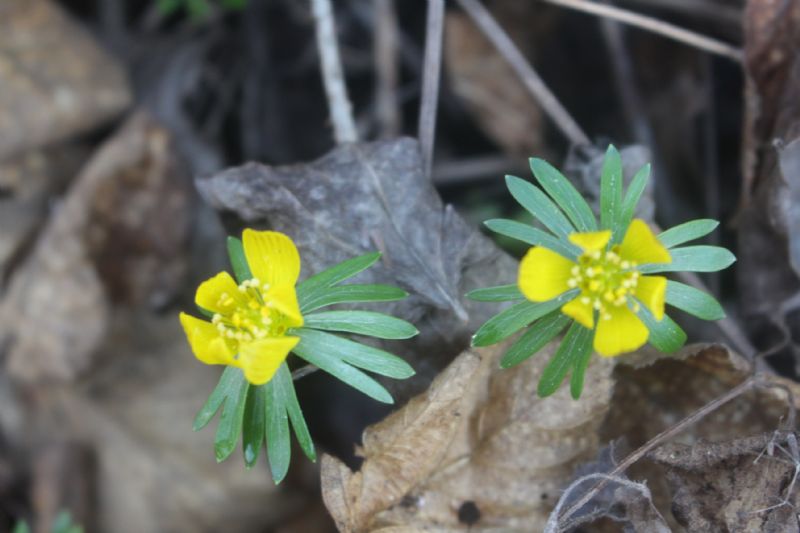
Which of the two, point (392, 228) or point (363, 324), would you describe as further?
point (392, 228)

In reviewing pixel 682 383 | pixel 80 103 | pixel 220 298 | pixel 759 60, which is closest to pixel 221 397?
pixel 220 298

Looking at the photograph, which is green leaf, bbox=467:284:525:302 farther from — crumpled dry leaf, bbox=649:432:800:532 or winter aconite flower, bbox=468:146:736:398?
crumpled dry leaf, bbox=649:432:800:532

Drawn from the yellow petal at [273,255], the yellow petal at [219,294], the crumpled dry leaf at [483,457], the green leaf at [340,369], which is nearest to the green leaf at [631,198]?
the crumpled dry leaf at [483,457]

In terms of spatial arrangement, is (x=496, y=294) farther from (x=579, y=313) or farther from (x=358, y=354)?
(x=358, y=354)

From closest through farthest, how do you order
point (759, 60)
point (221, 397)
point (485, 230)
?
point (221, 397), point (759, 60), point (485, 230)

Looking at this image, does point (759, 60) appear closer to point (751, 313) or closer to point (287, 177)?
point (751, 313)

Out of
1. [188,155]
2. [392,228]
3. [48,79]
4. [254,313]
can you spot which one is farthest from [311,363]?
[48,79]

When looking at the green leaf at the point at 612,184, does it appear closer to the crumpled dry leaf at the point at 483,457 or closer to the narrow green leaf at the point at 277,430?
the crumpled dry leaf at the point at 483,457
